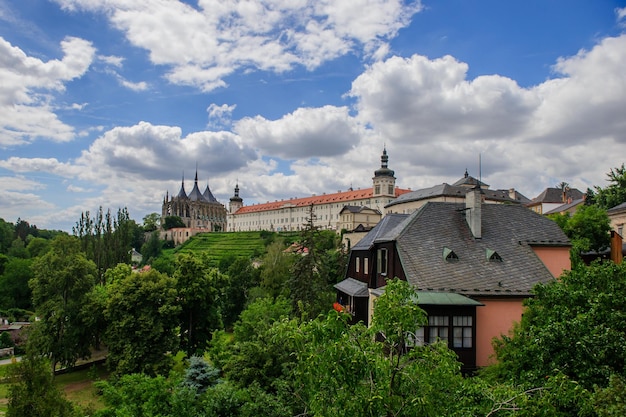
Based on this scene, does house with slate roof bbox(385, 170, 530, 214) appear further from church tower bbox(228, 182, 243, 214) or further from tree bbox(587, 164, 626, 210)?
church tower bbox(228, 182, 243, 214)

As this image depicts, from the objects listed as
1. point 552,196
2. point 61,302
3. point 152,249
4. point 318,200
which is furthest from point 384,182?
point 61,302

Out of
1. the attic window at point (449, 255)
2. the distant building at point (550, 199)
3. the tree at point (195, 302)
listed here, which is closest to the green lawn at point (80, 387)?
the tree at point (195, 302)

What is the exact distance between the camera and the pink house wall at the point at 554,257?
22016 millimetres

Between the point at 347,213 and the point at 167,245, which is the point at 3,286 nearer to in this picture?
the point at 347,213

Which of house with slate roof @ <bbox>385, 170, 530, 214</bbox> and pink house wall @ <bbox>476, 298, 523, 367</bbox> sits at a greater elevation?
house with slate roof @ <bbox>385, 170, 530, 214</bbox>

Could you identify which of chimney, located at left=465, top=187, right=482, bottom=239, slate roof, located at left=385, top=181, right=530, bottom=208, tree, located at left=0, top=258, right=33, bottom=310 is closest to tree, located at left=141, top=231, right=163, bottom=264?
tree, located at left=0, top=258, right=33, bottom=310

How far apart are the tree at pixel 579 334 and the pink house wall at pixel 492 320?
23.0 feet

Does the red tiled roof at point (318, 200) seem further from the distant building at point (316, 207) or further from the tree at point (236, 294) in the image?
the tree at point (236, 294)

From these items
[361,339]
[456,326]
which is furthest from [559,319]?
[456,326]

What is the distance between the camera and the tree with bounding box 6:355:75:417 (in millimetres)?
11836

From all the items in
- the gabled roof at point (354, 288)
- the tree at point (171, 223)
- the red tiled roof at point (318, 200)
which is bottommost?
the gabled roof at point (354, 288)

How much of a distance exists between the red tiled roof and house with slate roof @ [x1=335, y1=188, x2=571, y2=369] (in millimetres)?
101275

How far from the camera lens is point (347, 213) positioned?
11144 centimetres

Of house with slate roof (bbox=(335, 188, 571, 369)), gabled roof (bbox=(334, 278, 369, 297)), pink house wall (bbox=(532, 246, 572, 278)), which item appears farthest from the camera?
gabled roof (bbox=(334, 278, 369, 297))
